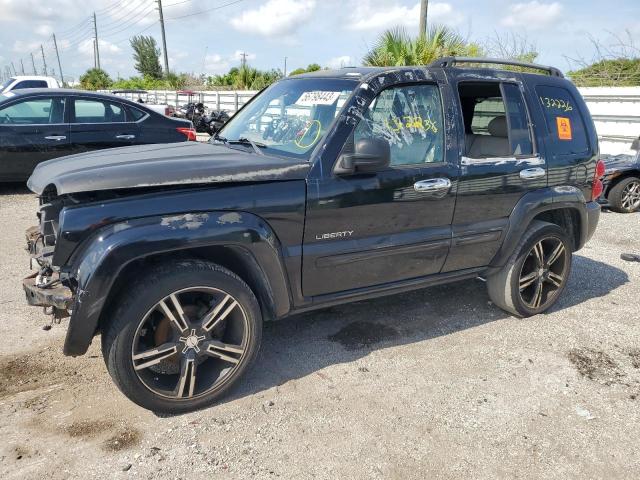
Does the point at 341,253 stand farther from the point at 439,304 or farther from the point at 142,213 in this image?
the point at 439,304

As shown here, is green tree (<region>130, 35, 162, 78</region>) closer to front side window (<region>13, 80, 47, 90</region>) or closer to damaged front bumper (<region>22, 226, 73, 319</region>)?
front side window (<region>13, 80, 47, 90</region>)

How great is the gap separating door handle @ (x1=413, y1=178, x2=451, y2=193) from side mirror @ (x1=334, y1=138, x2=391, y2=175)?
395 millimetres

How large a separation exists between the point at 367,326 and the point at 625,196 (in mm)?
6536

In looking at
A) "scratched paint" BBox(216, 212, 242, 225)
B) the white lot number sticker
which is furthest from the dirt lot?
the white lot number sticker

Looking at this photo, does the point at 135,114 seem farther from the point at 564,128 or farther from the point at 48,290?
the point at 564,128

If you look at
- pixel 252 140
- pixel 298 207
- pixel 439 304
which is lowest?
pixel 439 304

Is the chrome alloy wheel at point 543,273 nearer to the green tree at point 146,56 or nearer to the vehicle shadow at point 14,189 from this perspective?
the vehicle shadow at point 14,189

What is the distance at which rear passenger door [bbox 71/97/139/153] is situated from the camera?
805cm

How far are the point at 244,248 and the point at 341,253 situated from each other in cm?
66

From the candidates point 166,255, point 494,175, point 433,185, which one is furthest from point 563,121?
point 166,255

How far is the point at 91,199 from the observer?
270 centimetres

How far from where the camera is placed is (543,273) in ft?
14.5

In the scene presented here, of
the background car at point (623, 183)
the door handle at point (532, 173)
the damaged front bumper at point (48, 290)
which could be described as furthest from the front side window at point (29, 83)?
the door handle at point (532, 173)

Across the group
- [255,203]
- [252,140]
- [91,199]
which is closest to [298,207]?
[255,203]
